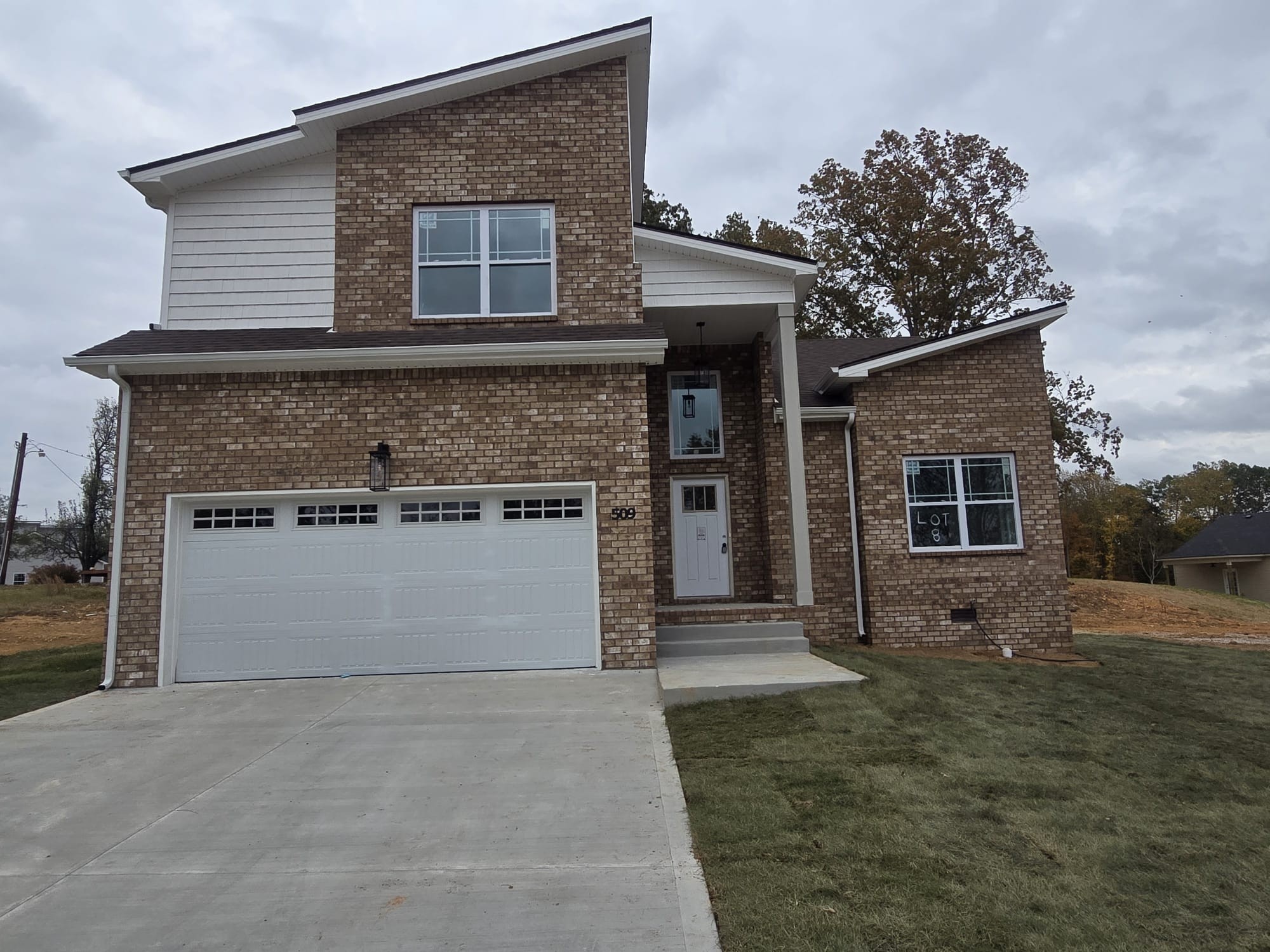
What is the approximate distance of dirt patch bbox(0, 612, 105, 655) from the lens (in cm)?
1481

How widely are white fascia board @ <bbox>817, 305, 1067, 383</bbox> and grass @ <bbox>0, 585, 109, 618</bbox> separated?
1762 centimetres

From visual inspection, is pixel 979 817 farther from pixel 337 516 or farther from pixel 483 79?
pixel 483 79

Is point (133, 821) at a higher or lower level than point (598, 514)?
lower

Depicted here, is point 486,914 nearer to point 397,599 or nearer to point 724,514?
point 397,599

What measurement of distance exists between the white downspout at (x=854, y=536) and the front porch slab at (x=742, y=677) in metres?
2.48

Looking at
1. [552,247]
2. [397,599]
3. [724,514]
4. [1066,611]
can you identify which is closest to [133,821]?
[397,599]

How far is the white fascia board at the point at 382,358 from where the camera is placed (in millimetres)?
9055

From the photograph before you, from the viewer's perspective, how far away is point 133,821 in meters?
5.01

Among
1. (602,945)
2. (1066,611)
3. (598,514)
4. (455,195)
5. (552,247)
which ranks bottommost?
(602,945)

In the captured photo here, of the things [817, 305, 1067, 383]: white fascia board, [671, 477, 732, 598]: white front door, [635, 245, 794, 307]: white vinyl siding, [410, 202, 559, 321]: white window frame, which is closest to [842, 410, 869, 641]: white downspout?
[817, 305, 1067, 383]: white fascia board

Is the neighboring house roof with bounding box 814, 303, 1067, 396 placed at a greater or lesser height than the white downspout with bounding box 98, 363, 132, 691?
greater

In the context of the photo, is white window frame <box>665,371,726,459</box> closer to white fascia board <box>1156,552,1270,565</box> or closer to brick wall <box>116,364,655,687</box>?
brick wall <box>116,364,655,687</box>

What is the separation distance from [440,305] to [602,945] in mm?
8109

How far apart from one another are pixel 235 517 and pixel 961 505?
965 centimetres
